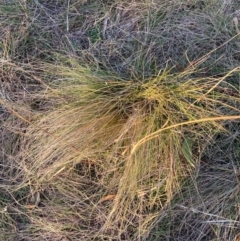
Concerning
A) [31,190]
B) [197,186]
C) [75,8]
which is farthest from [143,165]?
[75,8]

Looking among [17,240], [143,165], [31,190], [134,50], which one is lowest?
[17,240]

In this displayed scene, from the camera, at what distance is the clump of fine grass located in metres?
1.78

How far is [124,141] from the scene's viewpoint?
71.2 inches

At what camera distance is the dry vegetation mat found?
5.83 feet

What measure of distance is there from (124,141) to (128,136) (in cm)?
3

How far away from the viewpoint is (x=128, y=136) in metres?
1.79

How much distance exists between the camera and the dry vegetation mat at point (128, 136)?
178cm

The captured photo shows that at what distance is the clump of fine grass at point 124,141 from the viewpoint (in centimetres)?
178

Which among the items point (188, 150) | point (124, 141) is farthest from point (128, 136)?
point (188, 150)

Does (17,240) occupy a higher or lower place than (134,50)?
lower

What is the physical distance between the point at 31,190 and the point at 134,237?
422 mm

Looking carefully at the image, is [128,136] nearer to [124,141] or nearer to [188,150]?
[124,141]

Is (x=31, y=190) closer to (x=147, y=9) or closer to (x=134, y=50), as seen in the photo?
(x=134, y=50)

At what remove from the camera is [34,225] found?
1.83m
